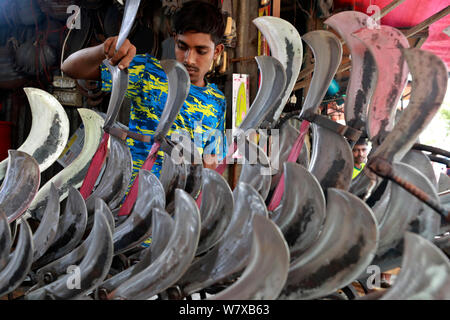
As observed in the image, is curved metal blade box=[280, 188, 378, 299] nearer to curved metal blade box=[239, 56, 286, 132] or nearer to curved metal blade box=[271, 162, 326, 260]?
curved metal blade box=[271, 162, 326, 260]

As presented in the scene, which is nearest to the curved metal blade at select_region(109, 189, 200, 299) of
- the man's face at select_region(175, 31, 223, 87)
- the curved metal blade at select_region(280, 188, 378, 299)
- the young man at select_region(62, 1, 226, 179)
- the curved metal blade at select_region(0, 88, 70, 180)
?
the curved metal blade at select_region(280, 188, 378, 299)

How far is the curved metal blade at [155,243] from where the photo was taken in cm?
53

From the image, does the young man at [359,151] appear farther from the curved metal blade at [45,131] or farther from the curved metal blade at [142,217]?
the curved metal blade at [45,131]

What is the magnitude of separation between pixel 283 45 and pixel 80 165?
478 millimetres

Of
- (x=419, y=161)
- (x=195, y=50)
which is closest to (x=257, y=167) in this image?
(x=419, y=161)

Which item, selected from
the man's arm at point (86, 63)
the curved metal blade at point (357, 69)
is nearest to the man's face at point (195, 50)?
the man's arm at point (86, 63)

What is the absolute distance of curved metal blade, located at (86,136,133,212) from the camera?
2.65ft

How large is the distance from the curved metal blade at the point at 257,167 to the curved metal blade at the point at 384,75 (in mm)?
169

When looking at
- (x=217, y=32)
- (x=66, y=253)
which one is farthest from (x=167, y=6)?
(x=66, y=253)

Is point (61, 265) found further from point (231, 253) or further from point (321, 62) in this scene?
point (321, 62)

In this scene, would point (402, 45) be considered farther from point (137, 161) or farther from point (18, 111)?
point (18, 111)

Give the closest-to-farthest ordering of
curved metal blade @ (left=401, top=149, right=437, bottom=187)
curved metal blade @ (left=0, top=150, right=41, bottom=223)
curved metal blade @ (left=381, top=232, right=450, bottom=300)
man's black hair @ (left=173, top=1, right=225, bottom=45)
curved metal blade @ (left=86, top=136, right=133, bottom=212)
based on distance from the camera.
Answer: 1. curved metal blade @ (left=381, top=232, right=450, bottom=300)
2. curved metal blade @ (left=401, top=149, right=437, bottom=187)
3. curved metal blade @ (left=0, top=150, right=41, bottom=223)
4. curved metal blade @ (left=86, top=136, right=133, bottom=212)
5. man's black hair @ (left=173, top=1, right=225, bottom=45)

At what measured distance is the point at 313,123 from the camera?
2.01 feet

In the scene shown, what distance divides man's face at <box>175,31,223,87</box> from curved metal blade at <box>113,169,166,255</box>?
2.52ft
